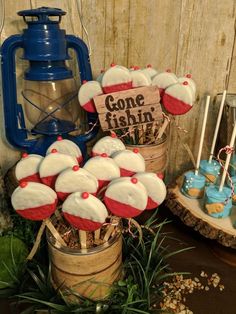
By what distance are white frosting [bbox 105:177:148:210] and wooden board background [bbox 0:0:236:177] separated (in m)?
0.70

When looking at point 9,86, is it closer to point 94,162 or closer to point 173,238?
point 94,162

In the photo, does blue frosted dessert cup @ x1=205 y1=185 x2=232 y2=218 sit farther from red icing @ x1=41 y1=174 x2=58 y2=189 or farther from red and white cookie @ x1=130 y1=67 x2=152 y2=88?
red icing @ x1=41 y1=174 x2=58 y2=189

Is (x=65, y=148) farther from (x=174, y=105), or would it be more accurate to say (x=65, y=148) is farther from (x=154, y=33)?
(x=154, y=33)

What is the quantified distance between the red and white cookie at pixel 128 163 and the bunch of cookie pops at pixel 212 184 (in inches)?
14.3

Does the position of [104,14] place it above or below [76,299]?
above

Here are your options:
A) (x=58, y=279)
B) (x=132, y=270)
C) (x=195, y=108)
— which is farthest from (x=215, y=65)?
(x=58, y=279)

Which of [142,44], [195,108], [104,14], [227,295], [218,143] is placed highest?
[104,14]

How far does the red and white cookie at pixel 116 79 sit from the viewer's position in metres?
0.95

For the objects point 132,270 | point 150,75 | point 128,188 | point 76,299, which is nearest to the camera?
point 128,188

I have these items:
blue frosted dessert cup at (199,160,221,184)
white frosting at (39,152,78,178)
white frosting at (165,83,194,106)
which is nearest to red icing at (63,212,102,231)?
white frosting at (39,152,78,178)

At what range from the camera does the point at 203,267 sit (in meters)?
1.04

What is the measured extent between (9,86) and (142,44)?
519mm

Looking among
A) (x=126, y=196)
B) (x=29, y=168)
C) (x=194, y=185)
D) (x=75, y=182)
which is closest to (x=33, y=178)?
(x=29, y=168)

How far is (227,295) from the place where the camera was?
3.13 ft
